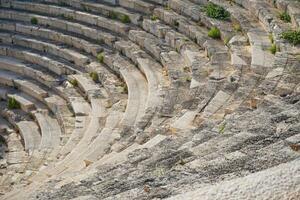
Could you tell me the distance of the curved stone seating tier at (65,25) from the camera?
1541cm

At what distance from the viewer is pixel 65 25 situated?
16.4 metres

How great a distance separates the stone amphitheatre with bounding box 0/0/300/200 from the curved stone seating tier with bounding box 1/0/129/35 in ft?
0.15

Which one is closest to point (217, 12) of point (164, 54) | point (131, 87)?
point (164, 54)

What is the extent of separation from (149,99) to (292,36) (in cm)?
306

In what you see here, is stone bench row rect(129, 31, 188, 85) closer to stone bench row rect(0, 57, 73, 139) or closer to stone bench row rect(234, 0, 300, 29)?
stone bench row rect(234, 0, 300, 29)

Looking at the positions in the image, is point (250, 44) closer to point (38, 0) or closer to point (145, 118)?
point (145, 118)

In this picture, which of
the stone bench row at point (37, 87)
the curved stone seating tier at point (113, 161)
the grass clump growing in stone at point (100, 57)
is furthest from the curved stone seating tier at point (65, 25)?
the curved stone seating tier at point (113, 161)

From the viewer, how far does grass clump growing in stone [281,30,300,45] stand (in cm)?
1045

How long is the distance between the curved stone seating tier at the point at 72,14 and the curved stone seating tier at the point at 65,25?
23 centimetres

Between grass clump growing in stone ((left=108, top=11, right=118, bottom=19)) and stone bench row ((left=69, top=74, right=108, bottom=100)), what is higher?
grass clump growing in stone ((left=108, top=11, right=118, bottom=19))

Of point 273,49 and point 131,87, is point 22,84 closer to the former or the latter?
point 131,87

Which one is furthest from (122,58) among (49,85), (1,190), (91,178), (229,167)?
(229,167)

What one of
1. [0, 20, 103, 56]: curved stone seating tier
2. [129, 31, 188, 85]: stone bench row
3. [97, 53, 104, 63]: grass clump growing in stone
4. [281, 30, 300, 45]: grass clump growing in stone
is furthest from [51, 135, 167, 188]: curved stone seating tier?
[0, 20, 103, 56]: curved stone seating tier

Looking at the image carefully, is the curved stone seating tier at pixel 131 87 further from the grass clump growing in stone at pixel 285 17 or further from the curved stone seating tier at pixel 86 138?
the grass clump growing in stone at pixel 285 17
